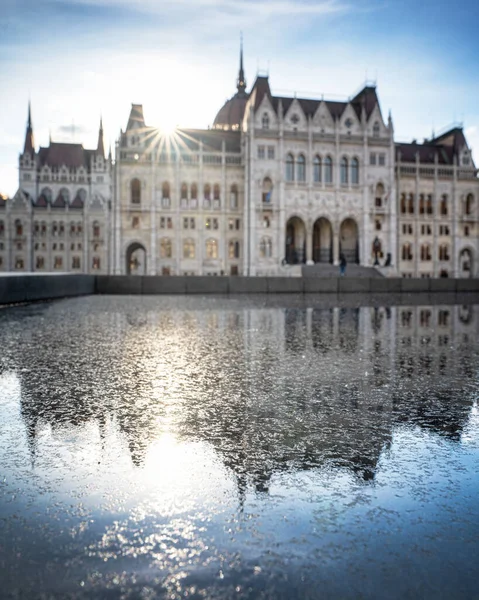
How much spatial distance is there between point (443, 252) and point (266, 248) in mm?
22410

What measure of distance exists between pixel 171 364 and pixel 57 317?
694 cm

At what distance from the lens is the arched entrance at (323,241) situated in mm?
58594

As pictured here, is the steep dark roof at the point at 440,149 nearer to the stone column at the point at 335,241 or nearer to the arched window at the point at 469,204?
the arched window at the point at 469,204

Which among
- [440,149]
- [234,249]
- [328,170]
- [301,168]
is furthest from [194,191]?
[440,149]

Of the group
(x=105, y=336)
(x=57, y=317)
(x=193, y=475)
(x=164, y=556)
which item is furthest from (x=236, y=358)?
(x=57, y=317)

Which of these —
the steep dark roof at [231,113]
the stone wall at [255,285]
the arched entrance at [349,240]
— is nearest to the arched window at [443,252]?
the arched entrance at [349,240]

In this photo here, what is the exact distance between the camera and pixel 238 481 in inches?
95.0

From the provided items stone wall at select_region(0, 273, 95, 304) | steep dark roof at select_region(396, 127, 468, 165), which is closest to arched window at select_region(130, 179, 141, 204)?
steep dark roof at select_region(396, 127, 468, 165)

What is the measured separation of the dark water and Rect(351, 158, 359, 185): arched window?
5457 cm

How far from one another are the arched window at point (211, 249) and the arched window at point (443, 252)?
26794 millimetres

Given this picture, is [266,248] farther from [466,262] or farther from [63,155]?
[63,155]

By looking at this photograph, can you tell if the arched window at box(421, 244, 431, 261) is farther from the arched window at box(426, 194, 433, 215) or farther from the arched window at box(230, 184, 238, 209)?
the arched window at box(230, 184, 238, 209)

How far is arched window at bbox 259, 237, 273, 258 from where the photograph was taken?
55969mm

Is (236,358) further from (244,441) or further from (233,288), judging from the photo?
(233,288)
